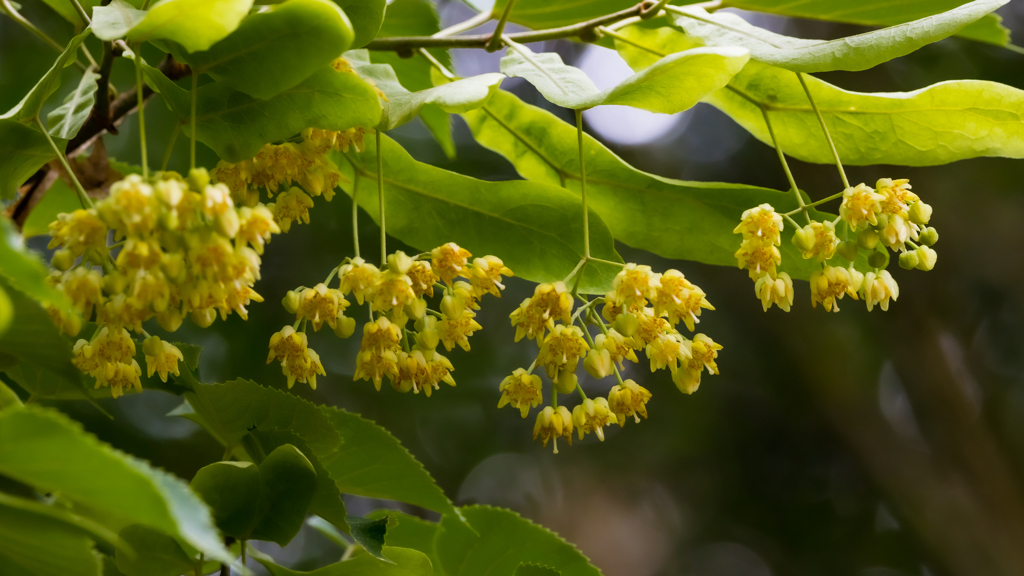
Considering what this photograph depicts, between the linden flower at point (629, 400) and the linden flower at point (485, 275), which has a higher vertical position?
the linden flower at point (485, 275)

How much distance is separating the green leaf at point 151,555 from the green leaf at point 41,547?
113 millimetres

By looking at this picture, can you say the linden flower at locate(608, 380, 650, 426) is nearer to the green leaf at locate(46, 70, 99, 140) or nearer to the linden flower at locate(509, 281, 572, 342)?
the linden flower at locate(509, 281, 572, 342)

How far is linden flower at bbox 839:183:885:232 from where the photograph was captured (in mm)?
694

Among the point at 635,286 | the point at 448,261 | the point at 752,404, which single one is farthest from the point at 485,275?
the point at 752,404

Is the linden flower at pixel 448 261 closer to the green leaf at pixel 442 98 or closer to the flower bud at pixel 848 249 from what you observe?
the green leaf at pixel 442 98

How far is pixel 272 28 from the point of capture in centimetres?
51

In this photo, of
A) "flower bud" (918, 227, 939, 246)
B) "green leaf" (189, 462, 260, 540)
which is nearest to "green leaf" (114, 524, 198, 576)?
"green leaf" (189, 462, 260, 540)

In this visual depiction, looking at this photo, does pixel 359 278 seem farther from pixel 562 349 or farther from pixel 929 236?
pixel 929 236

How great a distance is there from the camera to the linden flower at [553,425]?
2.54 feet

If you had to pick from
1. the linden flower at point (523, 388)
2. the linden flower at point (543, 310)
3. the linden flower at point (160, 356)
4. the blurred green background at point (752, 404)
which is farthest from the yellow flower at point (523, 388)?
the blurred green background at point (752, 404)

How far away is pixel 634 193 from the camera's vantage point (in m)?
0.86

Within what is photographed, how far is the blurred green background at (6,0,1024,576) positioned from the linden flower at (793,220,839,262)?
4.33 ft

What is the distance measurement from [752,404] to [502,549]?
11.3 feet

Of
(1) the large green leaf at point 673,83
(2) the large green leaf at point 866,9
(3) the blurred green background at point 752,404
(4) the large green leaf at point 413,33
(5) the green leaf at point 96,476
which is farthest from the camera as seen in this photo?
(3) the blurred green background at point 752,404
